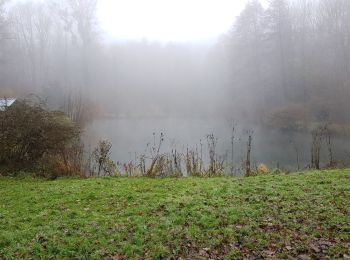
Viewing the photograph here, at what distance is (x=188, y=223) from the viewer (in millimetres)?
6414

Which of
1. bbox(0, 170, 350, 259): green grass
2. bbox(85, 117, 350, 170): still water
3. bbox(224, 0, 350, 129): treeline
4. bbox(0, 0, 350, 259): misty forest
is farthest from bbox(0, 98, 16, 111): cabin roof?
bbox(224, 0, 350, 129): treeline

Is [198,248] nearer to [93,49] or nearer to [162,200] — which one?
[162,200]

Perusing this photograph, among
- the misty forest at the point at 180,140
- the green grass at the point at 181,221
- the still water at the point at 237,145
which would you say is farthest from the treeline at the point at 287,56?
the green grass at the point at 181,221

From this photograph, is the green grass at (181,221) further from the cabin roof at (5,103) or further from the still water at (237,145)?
the still water at (237,145)

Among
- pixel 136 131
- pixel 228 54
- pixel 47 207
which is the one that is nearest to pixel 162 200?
pixel 47 207

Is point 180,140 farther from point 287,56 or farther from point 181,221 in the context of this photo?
point 287,56

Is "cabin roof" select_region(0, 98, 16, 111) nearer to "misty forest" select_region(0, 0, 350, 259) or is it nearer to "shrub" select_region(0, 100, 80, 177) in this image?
"misty forest" select_region(0, 0, 350, 259)

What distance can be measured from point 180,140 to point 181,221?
18008mm

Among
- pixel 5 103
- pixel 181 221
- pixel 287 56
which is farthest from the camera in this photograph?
pixel 287 56

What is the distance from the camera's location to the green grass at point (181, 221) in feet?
17.9

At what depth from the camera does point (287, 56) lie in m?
43.8

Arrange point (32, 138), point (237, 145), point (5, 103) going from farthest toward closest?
point (237, 145), point (5, 103), point (32, 138)

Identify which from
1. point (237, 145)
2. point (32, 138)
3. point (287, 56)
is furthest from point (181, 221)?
point (287, 56)

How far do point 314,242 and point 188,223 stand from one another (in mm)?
2002
